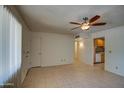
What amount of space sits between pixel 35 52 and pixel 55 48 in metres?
1.36

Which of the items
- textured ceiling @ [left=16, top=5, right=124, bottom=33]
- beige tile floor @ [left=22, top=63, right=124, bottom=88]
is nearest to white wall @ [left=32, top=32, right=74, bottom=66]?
beige tile floor @ [left=22, top=63, right=124, bottom=88]

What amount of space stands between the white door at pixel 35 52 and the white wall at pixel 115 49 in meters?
3.86

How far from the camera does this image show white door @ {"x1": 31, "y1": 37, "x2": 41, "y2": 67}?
645 cm

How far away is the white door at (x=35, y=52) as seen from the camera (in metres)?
6.45

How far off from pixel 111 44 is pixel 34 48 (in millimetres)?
4304

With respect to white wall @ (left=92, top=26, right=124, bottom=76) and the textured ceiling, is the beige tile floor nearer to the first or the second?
white wall @ (left=92, top=26, right=124, bottom=76)

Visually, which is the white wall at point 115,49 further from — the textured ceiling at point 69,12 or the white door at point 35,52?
the white door at point 35,52

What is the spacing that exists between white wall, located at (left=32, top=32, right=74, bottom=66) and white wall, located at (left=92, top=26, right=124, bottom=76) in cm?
265

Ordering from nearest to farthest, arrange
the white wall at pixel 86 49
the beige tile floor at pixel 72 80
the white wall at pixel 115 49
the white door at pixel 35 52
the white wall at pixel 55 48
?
the beige tile floor at pixel 72 80 → the white wall at pixel 115 49 → the white door at pixel 35 52 → the white wall at pixel 55 48 → the white wall at pixel 86 49

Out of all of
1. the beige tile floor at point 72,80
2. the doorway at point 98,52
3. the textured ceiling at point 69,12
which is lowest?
the beige tile floor at point 72,80

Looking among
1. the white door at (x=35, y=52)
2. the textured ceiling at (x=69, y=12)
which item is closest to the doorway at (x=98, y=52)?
the white door at (x=35, y=52)

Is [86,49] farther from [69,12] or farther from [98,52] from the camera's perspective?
[69,12]
